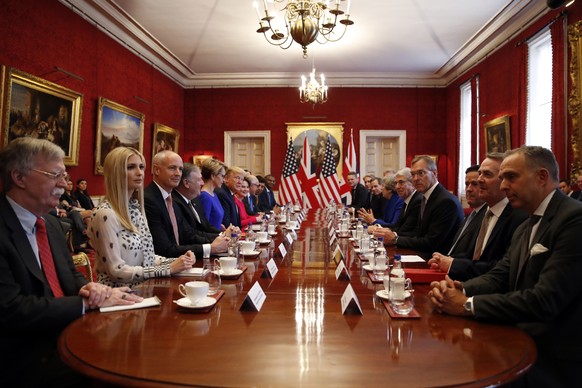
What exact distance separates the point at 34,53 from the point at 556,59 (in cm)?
743

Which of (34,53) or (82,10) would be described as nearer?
(34,53)

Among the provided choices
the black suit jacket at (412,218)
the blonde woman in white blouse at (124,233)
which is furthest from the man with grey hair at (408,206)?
the blonde woman in white blouse at (124,233)

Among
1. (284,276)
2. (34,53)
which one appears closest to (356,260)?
(284,276)

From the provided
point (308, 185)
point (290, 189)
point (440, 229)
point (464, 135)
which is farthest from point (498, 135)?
point (440, 229)

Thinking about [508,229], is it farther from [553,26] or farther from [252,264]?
[553,26]

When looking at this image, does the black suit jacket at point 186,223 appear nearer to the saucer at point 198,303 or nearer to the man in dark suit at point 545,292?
the saucer at point 198,303

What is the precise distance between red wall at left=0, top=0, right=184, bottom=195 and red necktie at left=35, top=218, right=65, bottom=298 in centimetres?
441

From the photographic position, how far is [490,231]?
282 cm

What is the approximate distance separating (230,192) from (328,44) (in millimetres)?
4908

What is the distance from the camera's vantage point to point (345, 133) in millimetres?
12031

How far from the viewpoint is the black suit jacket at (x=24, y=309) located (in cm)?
168

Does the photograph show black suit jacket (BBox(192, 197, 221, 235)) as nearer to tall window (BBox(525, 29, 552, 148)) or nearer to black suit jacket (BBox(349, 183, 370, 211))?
black suit jacket (BBox(349, 183, 370, 211))

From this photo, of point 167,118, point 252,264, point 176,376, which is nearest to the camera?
point 176,376

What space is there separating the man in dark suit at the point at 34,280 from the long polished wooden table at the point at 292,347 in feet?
0.47
